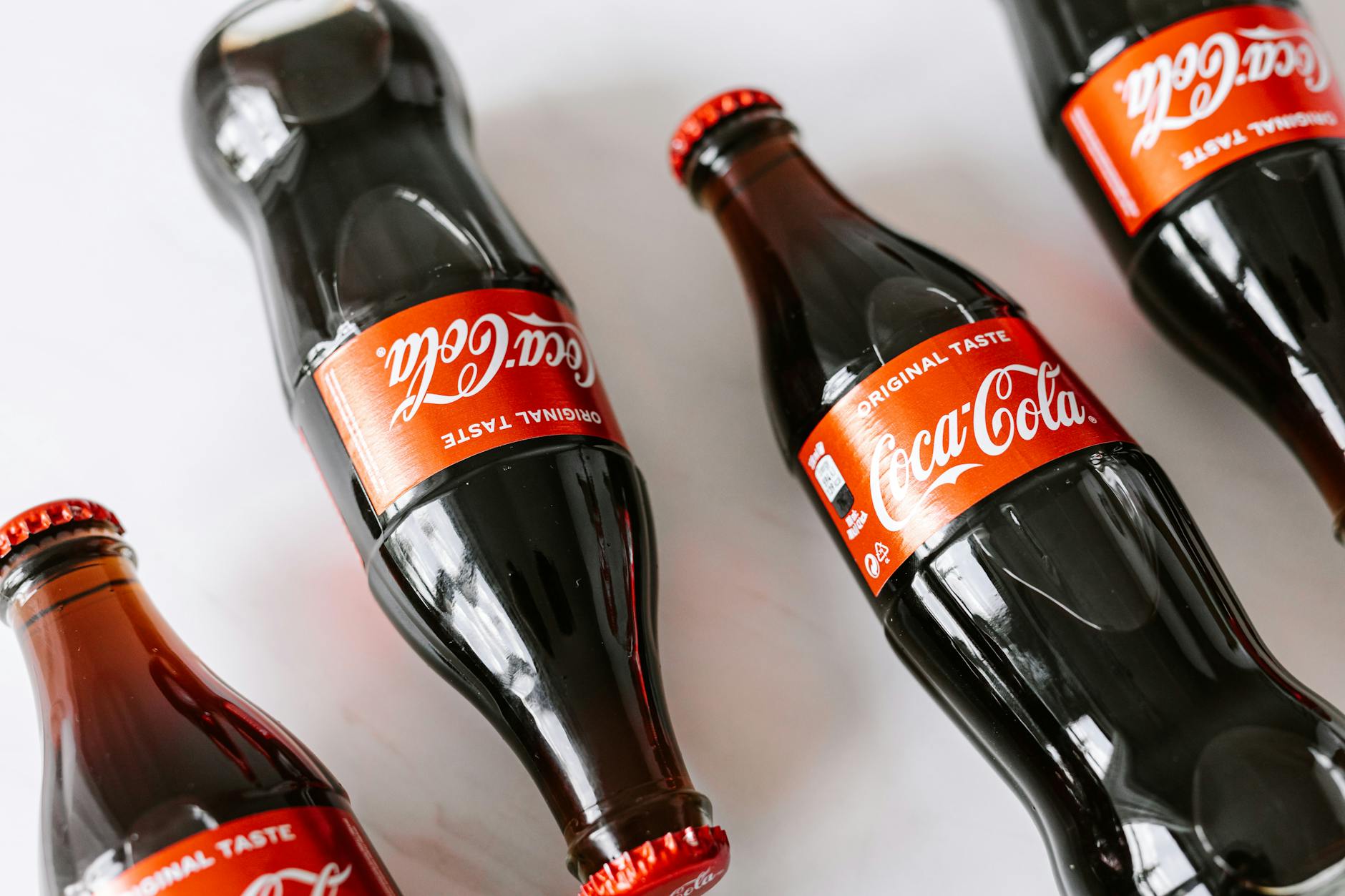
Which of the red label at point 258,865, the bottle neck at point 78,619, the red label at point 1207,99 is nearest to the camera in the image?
the red label at point 258,865

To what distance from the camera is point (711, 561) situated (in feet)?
3.20

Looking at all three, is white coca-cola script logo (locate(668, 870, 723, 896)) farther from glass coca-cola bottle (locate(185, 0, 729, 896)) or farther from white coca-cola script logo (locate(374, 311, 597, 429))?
white coca-cola script logo (locate(374, 311, 597, 429))

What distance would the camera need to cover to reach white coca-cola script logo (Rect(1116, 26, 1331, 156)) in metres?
0.86

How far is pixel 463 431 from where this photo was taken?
76cm

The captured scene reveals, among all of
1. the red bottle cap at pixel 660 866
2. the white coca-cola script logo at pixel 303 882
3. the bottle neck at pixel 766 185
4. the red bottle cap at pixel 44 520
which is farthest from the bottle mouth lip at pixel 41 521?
the bottle neck at pixel 766 185

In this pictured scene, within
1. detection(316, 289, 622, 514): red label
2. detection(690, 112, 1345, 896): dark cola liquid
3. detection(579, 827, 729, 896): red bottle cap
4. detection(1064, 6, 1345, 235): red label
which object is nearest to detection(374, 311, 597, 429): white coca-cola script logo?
detection(316, 289, 622, 514): red label

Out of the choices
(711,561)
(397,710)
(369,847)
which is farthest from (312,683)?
(711,561)

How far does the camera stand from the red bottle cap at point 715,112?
0.91 m

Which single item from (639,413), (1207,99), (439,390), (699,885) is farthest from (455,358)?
(1207,99)

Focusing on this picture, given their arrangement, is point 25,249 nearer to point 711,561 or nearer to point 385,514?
point 385,514

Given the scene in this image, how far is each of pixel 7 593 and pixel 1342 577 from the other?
1.05 meters

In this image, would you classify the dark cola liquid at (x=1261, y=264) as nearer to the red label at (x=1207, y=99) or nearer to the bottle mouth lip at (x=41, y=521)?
the red label at (x=1207, y=99)

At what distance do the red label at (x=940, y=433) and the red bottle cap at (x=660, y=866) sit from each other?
216 mm

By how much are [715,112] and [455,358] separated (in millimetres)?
316
